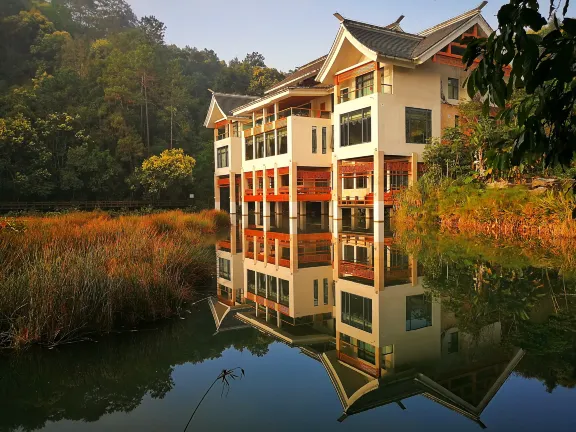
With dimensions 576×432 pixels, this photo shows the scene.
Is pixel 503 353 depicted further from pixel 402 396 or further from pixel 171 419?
pixel 171 419

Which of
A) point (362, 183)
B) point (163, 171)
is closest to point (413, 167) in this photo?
point (362, 183)

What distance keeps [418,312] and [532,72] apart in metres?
4.48

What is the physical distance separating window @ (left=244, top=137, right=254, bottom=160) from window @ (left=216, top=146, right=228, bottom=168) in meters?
3.25

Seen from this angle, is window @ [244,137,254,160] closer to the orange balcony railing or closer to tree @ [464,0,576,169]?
the orange balcony railing

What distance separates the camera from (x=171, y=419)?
3.03 m

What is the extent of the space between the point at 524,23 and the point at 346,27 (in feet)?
54.7

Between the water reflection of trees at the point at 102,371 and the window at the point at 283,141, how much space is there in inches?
645

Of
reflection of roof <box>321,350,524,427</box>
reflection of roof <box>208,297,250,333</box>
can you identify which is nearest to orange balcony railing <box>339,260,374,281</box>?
reflection of roof <box>208,297,250,333</box>

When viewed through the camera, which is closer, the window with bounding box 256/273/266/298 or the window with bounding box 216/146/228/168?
the window with bounding box 256/273/266/298

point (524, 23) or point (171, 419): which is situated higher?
point (524, 23)

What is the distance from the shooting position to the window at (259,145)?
23.5 meters

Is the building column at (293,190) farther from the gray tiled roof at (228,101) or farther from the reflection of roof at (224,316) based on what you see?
the reflection of roof at (224,316)

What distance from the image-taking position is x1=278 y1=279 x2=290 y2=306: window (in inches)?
260

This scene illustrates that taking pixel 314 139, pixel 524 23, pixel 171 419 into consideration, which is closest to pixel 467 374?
pixel 171 419
